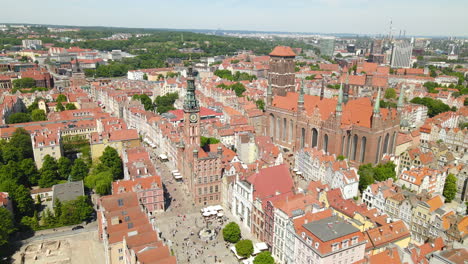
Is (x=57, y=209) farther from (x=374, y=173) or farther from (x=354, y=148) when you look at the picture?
(x=354, y=148)

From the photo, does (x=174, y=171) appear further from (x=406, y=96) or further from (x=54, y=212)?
(x=406, y=96)

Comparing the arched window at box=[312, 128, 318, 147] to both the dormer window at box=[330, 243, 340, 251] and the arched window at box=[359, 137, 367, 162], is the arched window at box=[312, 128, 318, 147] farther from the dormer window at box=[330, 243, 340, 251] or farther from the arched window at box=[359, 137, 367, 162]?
the dormer window at box=[330, 243, 340, 251]

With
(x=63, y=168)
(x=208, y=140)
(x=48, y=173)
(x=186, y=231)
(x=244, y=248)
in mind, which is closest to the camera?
(x=244, y=248)

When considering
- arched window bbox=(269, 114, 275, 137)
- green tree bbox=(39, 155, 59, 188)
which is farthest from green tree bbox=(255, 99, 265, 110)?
green tree bbox=(39, 155, 59, 188)

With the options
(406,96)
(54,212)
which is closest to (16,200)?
(54,212)

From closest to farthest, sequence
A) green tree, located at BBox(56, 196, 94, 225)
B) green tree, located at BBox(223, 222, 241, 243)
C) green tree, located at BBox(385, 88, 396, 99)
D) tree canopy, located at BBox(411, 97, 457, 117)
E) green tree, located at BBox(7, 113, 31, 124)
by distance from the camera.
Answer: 1. green tree, located at BBox(223, 222, 241, 243)
2. green tree, located at BBox(56, 196, 94, 225)
3. green tree, located at BBox(7, 113, 31, 124)
4. tree canopy, located at BBox(411, 97, 457, 117)
5. green tree, located at BBox(385, 88, 396, 99)

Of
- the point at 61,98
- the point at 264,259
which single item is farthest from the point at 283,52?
the point at 61,98
